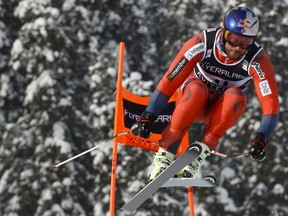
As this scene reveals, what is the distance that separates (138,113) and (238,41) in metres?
2.24

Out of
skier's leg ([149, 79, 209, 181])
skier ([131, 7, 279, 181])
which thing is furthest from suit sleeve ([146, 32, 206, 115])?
skier's leg ([149, 79, 209, 181])

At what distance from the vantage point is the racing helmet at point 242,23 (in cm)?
Result: 787

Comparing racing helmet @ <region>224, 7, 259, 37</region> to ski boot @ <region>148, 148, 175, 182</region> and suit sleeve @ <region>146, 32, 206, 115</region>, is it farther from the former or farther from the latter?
ski boot @ <region>148, 148, 175, 182</region>

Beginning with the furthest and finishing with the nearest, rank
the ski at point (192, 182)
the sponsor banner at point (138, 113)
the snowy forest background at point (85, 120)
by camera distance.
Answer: the snowy forest background at point (85, 120) < the sponsor banner at point (138, 113) < the ski at point (192, 182)

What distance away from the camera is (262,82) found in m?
7.97

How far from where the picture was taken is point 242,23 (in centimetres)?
788

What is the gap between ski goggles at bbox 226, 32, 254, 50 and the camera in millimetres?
7910

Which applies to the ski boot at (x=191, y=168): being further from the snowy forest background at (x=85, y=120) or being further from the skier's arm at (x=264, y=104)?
the snowy forest background at (x=85, y=120)

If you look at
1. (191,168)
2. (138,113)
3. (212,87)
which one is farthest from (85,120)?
(212,87)

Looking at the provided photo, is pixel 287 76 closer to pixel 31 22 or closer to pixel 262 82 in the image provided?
pixel 31 22

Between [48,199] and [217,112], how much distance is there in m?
15.5

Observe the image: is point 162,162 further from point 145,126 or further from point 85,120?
point 85,120

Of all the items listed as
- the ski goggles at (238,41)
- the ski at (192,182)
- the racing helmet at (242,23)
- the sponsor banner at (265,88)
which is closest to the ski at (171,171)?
the ski at (192,182)

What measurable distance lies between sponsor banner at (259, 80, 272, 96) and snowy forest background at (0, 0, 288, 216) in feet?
46.8
